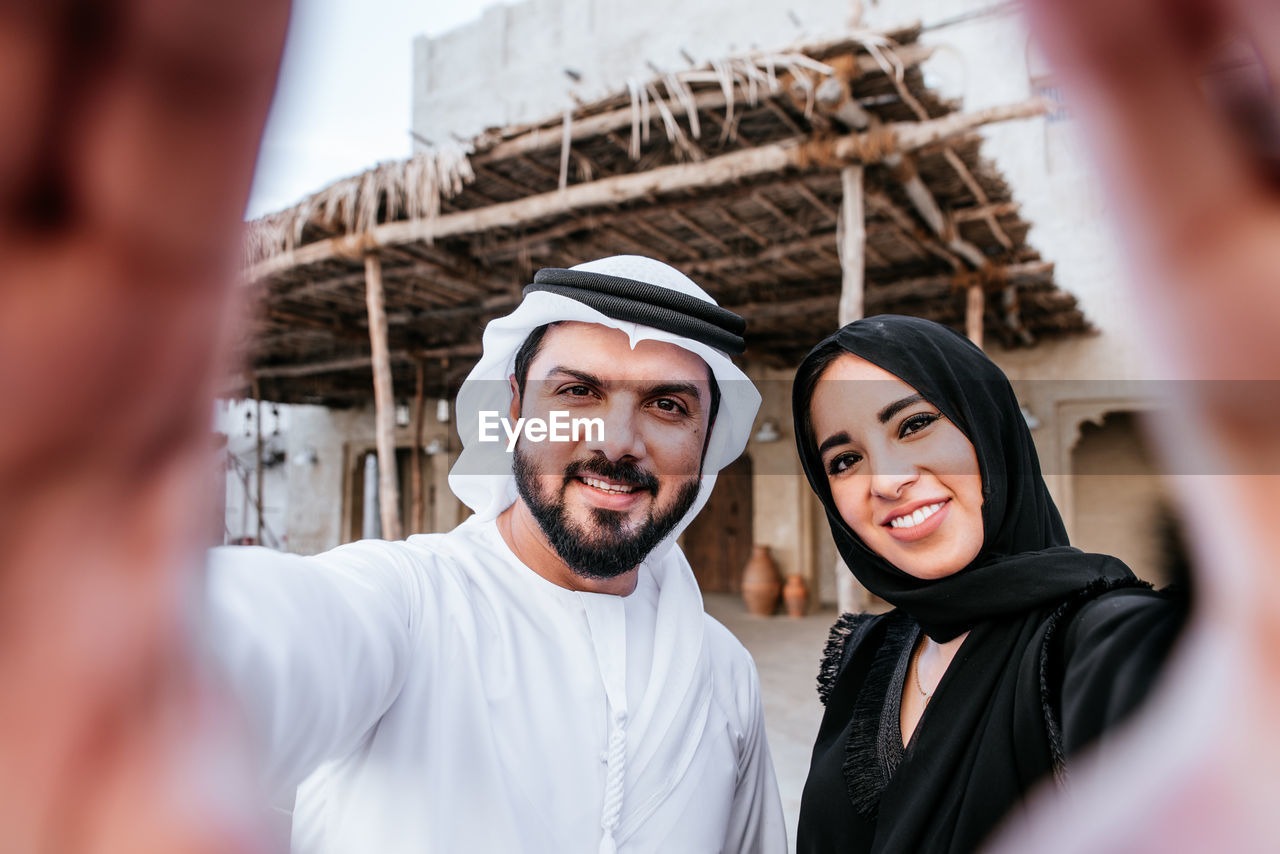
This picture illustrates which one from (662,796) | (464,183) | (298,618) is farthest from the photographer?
(464,183)

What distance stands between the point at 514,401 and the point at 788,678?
438cm

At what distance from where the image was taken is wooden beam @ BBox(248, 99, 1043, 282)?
3176 mm

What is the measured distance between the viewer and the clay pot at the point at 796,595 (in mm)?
7605

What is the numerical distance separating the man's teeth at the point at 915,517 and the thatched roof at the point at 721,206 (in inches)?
91.3

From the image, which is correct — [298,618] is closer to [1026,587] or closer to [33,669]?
[33,669]

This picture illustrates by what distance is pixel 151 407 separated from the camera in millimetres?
180

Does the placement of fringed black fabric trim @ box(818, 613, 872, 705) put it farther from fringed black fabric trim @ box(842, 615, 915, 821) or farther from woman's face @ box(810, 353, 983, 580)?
woman's face @ box(810, 353, 983, 580)

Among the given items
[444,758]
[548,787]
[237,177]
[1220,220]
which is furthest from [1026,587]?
[237,177]

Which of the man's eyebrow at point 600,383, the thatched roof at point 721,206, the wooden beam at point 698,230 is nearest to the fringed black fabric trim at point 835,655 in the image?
the man's eyebrow at point 600,383

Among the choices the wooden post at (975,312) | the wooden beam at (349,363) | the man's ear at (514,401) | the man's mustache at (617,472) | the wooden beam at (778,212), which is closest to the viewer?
the man's mustache at (617,472)

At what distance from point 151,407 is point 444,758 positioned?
3.41 feet

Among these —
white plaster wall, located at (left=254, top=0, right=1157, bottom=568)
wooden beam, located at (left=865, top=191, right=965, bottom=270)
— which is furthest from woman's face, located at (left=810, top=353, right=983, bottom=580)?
white plaster wall, located at (left=254, top=0, right=1157, bottom=568)

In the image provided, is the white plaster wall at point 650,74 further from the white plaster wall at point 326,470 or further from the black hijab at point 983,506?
the black hijab at point 983,506

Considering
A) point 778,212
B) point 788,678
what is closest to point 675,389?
point 778,212
